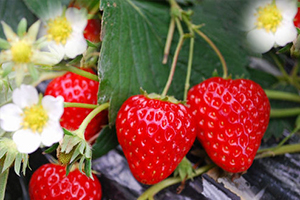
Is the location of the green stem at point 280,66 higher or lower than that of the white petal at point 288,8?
lower

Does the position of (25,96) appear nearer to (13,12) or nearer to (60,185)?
(60,185)

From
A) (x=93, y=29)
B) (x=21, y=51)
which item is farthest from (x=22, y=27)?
(x=93, y=29)

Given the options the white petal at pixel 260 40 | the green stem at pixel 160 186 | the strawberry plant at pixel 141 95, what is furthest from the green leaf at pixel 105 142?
the white petal at pixel 260 40

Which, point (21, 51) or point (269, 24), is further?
point (269, 24)

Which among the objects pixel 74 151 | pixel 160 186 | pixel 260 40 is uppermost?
pixel 260 40

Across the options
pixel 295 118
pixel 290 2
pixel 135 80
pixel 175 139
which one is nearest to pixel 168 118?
pixel 175 139

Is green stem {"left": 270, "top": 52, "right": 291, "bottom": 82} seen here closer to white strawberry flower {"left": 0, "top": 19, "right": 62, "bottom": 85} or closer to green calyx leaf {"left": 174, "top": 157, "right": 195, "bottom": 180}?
green calyx leaf {"left": 174, "top": 157, "right": 195, "bottom": 180}

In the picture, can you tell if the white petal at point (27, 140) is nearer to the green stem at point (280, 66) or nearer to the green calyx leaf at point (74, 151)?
the green calyx leaf at point (74, 151)
